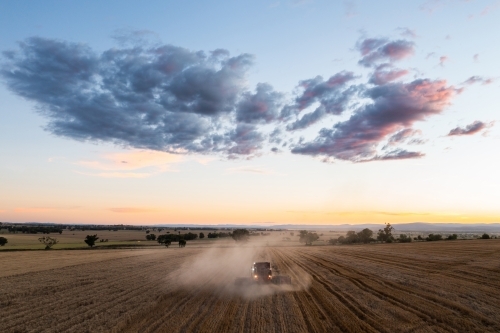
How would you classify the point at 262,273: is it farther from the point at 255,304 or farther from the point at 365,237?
the point at 365,237

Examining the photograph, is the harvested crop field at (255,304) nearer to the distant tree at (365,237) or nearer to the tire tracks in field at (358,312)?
the tire tracks in field at (358,312)

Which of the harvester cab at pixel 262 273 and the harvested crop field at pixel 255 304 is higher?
the harvester cab at pixel 262 273

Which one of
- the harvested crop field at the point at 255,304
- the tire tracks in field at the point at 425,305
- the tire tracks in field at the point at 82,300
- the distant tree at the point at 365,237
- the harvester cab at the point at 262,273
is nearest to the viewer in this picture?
the harvested crop field at the point at 255,304

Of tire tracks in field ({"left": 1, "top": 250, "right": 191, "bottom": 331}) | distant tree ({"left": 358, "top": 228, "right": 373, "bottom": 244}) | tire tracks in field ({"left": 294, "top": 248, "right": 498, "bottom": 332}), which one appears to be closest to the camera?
tire tracks in field ({"left": 294, "top": 248, "right": 498, "bottom": 332})

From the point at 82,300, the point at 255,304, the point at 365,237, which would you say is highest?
the point at 255,304

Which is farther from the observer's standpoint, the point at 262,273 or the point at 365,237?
the point at 365,237

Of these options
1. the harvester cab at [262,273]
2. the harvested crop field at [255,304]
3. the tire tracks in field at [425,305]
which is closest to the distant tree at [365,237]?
the harvested crop field at [255,304]

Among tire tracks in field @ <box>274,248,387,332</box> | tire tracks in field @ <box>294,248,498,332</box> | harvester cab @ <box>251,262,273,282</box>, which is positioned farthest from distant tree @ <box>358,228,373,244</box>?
harvester cab @ <box>251,262,273,282</box>

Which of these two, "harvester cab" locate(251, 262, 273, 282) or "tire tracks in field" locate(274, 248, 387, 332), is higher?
"harvester cab" locate(251, 262, 273, 282)

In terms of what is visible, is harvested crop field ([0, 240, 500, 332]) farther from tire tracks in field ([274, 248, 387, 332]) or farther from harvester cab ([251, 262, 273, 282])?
harvester cab ([251, 262, 273, 282])

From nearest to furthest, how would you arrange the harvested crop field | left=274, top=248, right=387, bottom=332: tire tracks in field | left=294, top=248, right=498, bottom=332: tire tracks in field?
left=274, top=248, right=387, bottom=332: tire tracks in field
the harvested crop field
left=294, top=248, right=498, bottom=332: tire tracks in field

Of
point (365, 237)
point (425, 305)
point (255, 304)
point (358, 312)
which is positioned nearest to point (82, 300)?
point (255, 304)

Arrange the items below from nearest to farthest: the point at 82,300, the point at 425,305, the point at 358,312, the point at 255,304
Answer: the point at 358,312
the point at 425,305
the point at 255,304
the point at 82,300

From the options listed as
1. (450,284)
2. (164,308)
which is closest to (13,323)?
(164,308)
